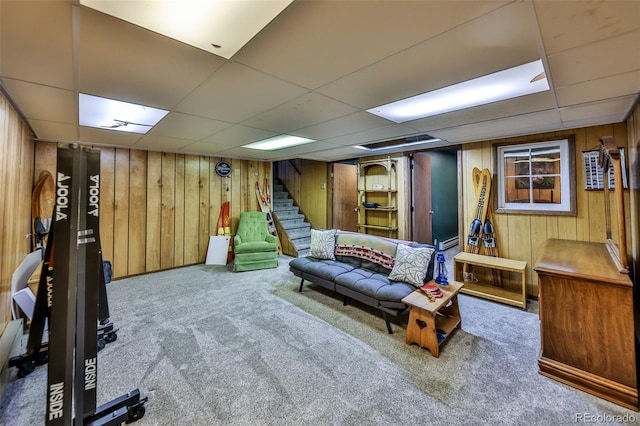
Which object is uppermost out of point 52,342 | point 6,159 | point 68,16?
point 68,16

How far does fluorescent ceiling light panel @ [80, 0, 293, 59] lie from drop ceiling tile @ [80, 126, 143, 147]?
2770 mm

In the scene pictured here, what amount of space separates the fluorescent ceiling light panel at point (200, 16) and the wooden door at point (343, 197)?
5026mm

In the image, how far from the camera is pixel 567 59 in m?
1.57

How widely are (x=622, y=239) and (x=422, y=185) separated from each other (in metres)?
3.74

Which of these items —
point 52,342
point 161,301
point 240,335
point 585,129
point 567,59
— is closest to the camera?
point 52,342

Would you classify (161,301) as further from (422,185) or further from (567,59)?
(422,185)

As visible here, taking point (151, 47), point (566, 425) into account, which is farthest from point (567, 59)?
point (151, 47)

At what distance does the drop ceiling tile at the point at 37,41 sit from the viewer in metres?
1.16

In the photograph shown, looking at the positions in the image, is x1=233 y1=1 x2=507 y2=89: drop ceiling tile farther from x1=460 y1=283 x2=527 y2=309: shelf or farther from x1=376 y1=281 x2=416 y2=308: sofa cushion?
x1=460 y1=283 x2=527 y2=309: shelf

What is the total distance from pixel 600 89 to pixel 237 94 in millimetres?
2893

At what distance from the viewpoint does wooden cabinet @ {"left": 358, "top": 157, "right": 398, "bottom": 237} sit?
16.9ft

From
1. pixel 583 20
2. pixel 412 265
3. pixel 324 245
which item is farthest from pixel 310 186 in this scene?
pixel 583 20

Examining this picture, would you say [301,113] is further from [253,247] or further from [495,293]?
[495,293]

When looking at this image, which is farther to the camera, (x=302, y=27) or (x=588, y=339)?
(x=588, y=339)
